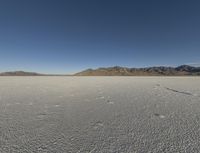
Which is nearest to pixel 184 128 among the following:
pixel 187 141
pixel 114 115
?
pixel 187 141

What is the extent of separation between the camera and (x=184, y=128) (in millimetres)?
2213

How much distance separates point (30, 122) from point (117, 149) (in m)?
1.70

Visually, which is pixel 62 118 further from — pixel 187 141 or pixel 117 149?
pixel 187 141

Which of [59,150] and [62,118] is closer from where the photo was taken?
[59,150]

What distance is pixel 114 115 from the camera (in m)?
2.95

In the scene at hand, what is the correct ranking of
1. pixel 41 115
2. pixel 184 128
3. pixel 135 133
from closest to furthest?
pixel 135 133 → pixel 184 128 → pixel 41 115

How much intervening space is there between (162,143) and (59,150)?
4.14 ft

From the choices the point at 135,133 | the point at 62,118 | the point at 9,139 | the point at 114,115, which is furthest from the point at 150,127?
the point at 9,139

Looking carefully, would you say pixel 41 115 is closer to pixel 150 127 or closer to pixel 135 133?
pixel 135 133

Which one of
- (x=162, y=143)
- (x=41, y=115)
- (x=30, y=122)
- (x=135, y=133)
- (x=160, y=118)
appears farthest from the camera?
(x=41, y=115)

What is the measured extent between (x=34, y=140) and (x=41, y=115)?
113 centimetres

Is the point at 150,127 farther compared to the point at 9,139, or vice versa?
the point at 150,127

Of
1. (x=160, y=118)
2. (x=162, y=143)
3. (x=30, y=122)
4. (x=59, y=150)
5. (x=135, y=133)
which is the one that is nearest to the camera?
(x=59, y=150)

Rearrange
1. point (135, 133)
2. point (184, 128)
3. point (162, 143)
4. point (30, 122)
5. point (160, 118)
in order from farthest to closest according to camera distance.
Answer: point (160, 118)
point (30, 122)
point (184, 128)
point (135, 133)
point (162, 143)
